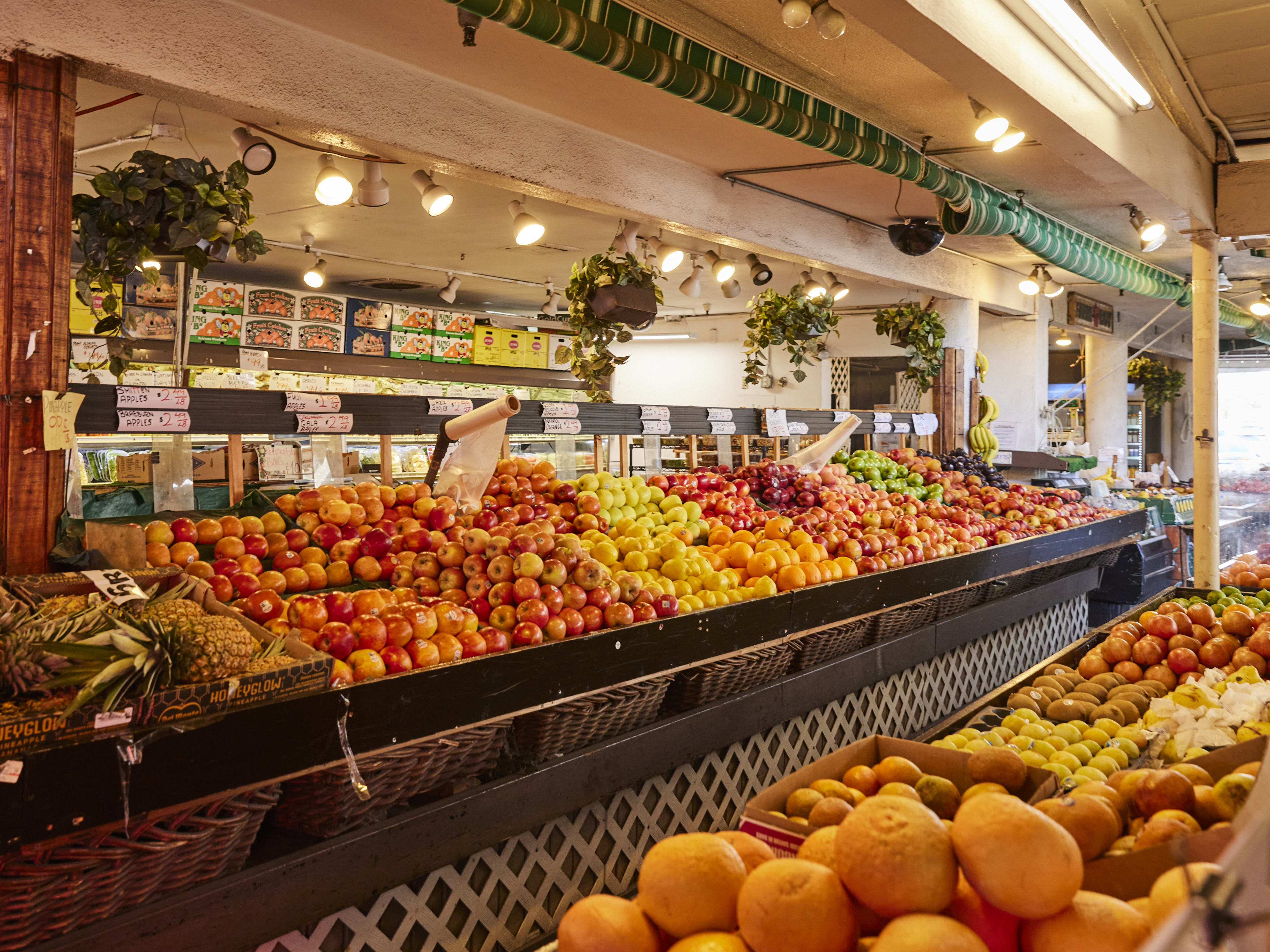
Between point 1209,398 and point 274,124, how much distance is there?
5.88 meters

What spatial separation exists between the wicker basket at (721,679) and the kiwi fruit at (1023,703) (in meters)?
0.91

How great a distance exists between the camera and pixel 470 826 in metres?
2.50

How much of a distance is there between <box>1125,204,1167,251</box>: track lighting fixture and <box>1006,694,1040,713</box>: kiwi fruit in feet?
16.0

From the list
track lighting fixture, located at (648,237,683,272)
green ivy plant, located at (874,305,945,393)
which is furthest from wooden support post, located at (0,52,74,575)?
green ivy plant, located at (874,305,945,393)

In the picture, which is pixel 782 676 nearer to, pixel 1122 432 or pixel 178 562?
pixel 178 562

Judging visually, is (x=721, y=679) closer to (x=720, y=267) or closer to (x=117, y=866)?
(x=117, y=866)

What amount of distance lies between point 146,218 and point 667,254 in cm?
434

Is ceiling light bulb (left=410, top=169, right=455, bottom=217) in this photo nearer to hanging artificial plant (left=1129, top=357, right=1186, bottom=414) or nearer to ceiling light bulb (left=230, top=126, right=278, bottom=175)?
ceiling light bulb (left=230, top=126, right=278, bottom=175)

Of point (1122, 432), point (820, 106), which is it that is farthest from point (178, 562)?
point (1122, 432)

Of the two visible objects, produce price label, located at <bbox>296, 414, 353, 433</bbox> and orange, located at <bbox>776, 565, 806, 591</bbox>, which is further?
orange, located at <bbox>776, 565, 806, 591</bbox>

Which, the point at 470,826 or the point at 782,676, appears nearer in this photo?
the point at 470,826

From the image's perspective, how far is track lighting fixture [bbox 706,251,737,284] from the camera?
291 inches

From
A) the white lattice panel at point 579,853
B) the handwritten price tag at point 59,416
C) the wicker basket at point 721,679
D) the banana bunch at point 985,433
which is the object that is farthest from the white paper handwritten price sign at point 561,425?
the banana bunch at point 985,433

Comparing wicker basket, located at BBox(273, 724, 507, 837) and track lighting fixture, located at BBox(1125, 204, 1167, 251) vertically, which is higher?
track lighting fixture, located at BBox(1125, 204, 1167, 251)
